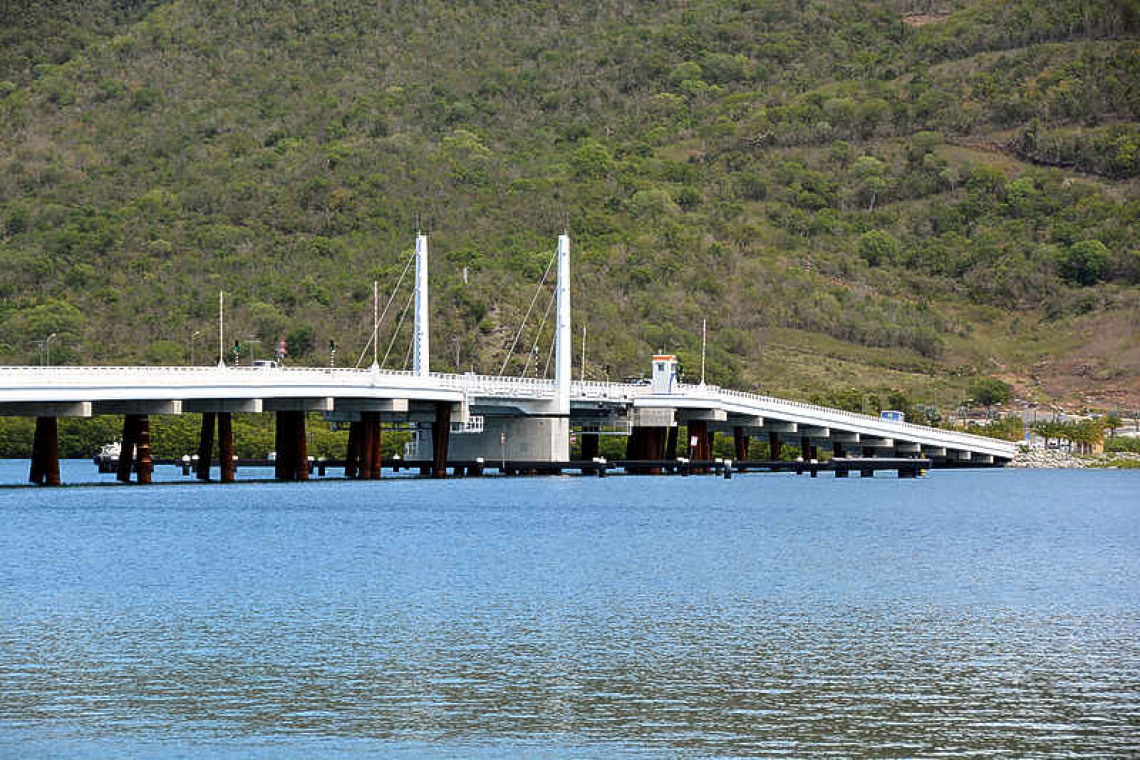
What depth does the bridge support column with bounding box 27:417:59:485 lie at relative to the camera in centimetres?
11188

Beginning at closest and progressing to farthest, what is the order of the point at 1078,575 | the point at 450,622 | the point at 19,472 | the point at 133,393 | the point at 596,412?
the point at 450,622 < the point at 1078,575 < the point at 133,393 < the point at 596,412 < the point at 19,472

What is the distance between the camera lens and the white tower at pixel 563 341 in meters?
143

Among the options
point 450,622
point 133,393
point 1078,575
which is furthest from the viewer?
point 133,393

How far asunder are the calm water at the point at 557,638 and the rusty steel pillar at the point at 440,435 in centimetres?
3751

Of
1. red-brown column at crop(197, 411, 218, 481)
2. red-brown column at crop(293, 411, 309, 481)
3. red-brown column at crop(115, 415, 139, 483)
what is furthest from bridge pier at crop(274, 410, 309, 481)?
red-brown column at crop(115, 415, 139, 483)

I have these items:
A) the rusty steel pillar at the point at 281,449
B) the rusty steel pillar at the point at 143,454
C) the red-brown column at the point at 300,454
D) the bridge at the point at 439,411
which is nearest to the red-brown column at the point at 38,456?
the bridge at the point at 439,411

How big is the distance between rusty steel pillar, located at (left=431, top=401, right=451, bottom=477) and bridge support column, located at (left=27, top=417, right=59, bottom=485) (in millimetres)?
28362

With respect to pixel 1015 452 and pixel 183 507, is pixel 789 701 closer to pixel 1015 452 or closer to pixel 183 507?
pixel 183 507

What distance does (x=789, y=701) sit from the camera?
41406 millimetres

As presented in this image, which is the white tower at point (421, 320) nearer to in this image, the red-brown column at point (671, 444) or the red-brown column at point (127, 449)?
the red-brown column at point (127, 449)

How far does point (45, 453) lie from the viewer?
11600 centimetres

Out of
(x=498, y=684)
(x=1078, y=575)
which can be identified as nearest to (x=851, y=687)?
(x=498, y=684)

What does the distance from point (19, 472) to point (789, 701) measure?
149995mm

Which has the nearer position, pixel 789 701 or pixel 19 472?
pixel 789 701
